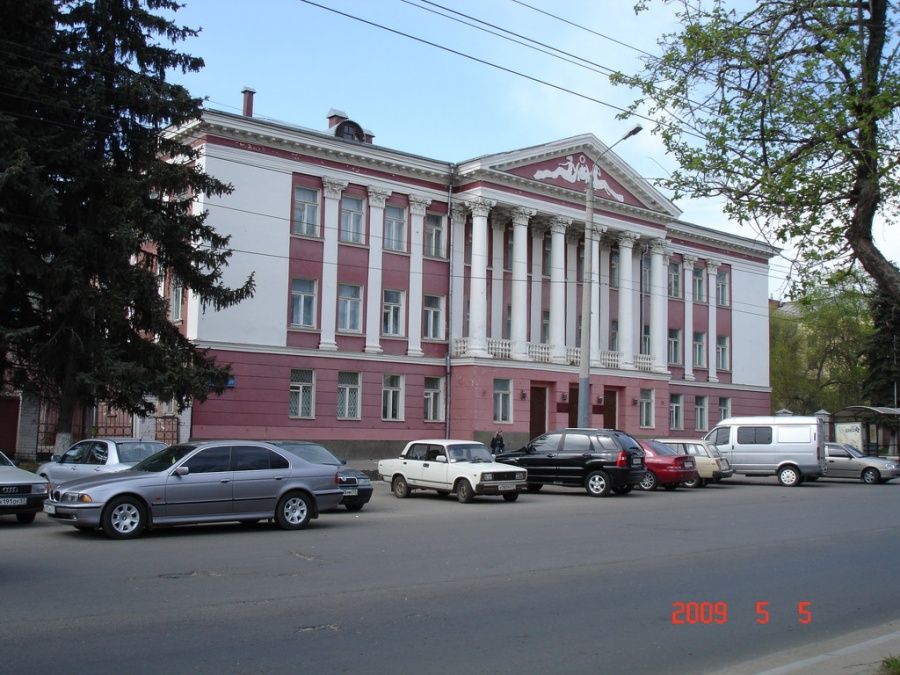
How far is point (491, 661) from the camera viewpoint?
7.04 meters

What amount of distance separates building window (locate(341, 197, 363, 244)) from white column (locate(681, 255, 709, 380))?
70.0ft

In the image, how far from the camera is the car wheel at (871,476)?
3231 centimetres

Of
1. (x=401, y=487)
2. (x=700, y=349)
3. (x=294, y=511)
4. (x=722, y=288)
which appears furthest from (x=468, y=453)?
(x=722, y=288)

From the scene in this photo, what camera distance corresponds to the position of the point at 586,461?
24062 millimetres

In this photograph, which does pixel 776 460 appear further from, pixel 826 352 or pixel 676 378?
pixel 826 352

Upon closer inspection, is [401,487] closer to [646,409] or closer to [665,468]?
[665,468]

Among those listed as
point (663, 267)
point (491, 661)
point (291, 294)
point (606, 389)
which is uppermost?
point (663, 267)

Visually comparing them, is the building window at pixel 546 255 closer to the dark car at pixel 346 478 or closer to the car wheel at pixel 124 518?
the dark car at pixel 346 478

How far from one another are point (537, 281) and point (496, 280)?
2.48 meters

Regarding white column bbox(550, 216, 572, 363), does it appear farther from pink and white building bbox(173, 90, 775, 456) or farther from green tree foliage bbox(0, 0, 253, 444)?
green tree foliage bbox(0, 0, 253, 444)

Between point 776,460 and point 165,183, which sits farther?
point 776,460

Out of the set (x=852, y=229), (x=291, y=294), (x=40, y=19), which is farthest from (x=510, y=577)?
(x=291, y=294)

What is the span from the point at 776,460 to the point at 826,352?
4185 centimetres

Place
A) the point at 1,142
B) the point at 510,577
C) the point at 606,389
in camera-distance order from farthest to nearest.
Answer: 1. the point at 606,389
2. the point at 1,142
3. the point at 510,577
